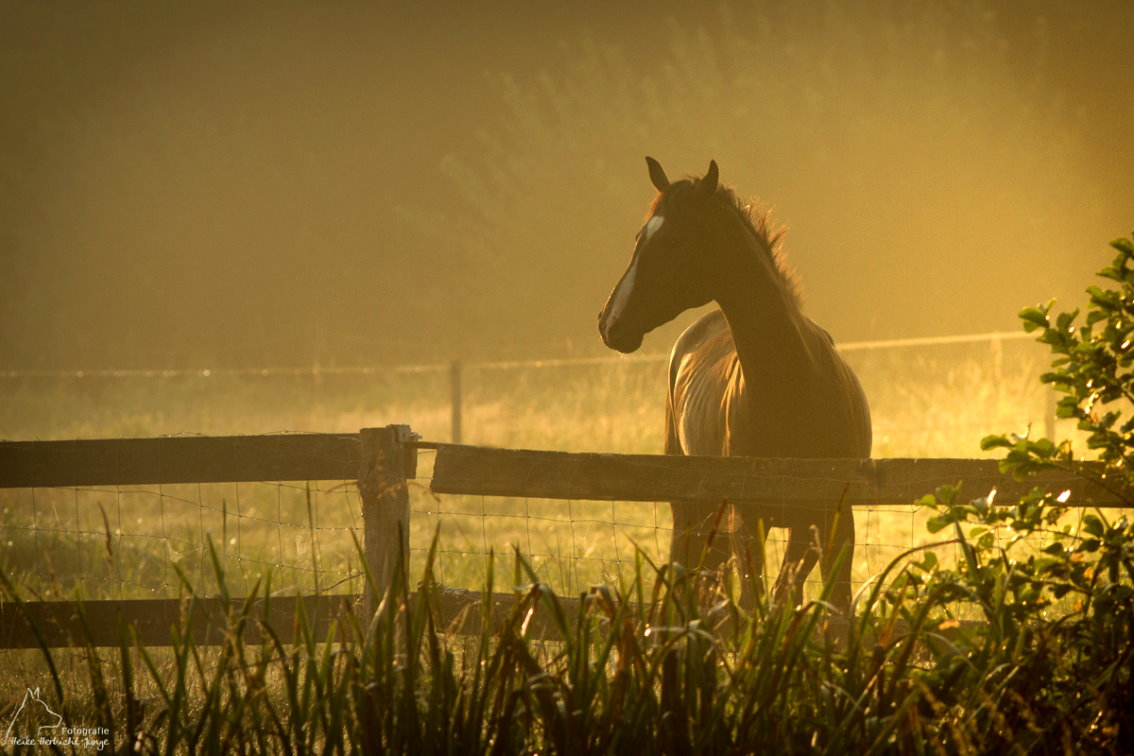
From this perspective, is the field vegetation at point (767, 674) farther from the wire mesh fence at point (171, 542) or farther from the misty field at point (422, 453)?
the wire mesh fence at point (171, 542)

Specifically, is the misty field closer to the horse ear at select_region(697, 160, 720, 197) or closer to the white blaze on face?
the white blaze on face

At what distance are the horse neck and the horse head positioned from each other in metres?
0.12

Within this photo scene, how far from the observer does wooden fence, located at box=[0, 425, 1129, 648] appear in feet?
12.0

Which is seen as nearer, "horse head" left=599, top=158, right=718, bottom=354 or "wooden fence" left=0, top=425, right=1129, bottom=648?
"wooden fence" left=0, top=425, right=1129, bottom=648

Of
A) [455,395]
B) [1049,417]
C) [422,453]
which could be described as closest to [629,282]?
[422,453]

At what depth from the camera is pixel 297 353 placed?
2642 centimetres

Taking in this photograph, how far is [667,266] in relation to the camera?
15.9ft

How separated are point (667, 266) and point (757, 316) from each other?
44 cm

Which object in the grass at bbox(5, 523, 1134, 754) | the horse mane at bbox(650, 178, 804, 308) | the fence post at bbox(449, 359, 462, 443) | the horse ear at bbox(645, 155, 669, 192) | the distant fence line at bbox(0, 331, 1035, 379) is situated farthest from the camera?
the distant fence line at bbox(0, 331, 1035, 379)

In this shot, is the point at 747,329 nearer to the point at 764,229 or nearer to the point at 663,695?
the point at 764,229

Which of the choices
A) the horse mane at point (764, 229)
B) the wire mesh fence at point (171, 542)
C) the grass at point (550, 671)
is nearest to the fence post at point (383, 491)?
the grass at point (550, 671)

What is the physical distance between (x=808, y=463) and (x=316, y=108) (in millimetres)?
32706

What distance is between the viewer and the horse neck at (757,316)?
4.75 meters

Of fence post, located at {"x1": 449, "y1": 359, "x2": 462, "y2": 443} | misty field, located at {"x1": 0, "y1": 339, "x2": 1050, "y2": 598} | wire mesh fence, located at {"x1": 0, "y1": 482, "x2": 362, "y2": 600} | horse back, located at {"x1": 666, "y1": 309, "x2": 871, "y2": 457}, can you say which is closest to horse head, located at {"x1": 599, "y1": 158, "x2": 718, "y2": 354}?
horse back, located at {"x1": 666, "y1": 309, "x2": 871, "y2": 457}
